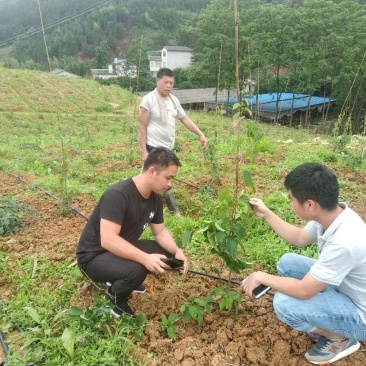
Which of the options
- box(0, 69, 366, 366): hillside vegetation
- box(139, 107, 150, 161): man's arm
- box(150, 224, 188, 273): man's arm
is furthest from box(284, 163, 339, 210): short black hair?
box(139, 107, 150, 161): man's arm

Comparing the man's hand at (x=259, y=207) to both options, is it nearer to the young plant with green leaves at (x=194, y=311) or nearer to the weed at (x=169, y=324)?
the young plant with green leaves at (x=194, y=311)

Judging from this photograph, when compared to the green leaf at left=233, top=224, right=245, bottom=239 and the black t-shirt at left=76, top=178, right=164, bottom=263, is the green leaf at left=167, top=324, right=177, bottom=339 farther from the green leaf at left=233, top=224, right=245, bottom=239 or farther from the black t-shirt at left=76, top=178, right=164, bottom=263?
the green leaf at left=233, top=224, right=245, bottom=239

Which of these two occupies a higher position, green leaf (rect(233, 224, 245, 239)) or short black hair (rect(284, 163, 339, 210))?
short black hair (rect(284, 163, 339, 210))

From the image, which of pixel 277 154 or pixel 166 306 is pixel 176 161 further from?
pixel 277 154

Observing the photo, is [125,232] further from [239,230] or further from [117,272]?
[239,230]

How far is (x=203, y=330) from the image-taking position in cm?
214

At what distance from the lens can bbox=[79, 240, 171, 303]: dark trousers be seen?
6.75 ft

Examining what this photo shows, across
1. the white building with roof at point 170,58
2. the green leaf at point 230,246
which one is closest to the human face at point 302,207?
the green leaf at point 230,246

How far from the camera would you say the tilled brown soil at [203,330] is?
193 centimetres

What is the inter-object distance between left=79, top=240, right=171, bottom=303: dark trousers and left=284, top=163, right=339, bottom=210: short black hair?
1.04 m

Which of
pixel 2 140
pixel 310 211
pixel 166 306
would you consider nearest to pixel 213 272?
pixel 166 306

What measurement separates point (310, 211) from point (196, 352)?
1008 mm

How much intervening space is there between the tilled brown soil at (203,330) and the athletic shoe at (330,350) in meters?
0.08

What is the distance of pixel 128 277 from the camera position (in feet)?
6.73
